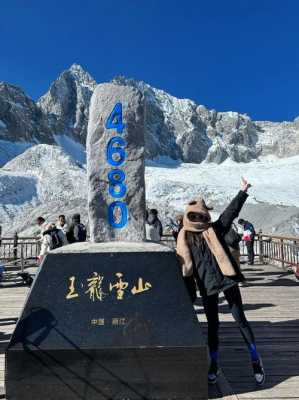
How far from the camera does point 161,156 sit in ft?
449

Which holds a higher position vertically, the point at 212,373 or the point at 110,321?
the point at 110,321

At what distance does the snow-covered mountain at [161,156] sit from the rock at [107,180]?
28.8ft

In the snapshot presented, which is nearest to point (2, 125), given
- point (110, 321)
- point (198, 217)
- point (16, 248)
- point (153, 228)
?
point (16, 248)

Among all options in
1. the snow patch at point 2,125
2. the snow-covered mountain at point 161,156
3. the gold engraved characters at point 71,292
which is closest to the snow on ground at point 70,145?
the snow-covered mountain at point 161,156

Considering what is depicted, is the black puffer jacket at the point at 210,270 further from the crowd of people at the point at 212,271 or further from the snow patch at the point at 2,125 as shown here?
the snow patch at the point at 2,125

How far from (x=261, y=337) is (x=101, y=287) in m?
2.14

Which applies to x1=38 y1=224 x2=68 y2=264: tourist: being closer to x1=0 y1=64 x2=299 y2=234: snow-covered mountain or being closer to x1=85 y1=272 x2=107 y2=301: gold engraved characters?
x1=85 y1=272 x2=107 y2=301: gold engraved characters

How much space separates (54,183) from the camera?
41.6 meters

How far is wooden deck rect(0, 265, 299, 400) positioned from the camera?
3129 millimetres

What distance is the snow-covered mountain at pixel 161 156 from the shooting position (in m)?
33.2

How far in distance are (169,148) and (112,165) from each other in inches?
5432

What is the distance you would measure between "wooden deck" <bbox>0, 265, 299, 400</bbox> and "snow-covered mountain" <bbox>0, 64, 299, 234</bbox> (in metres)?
7.34

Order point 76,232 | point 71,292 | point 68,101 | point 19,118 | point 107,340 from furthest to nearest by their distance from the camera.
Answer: point 68,101, point 19,118, point 76,232, point 71,292, point 107,340

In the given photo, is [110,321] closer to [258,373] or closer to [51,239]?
[258,373]
